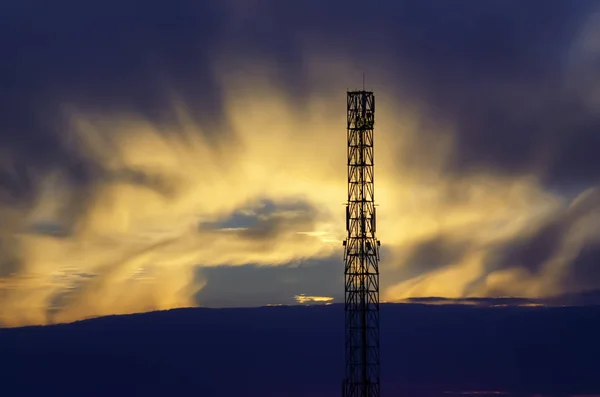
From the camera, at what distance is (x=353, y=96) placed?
124m

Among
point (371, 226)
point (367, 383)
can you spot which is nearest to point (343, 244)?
point (371, 226)

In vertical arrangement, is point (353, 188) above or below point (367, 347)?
above

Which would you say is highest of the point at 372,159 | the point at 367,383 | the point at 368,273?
the point at 372,159

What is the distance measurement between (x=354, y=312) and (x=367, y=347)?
2.91m

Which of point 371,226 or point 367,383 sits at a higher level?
point 371,226

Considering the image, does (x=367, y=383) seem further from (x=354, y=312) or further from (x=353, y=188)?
(x=353, y=188)

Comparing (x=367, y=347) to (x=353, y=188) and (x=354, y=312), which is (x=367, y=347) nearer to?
(x=354, y=312)

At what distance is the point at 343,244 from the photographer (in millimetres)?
124688

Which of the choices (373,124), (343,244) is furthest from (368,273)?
(373,124)

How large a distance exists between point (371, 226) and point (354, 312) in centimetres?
688

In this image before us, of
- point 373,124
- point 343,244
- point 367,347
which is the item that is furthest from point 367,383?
point 373,124

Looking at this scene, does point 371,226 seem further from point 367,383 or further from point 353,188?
point 367,383

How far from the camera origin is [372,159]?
410 feet

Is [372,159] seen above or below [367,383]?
above
